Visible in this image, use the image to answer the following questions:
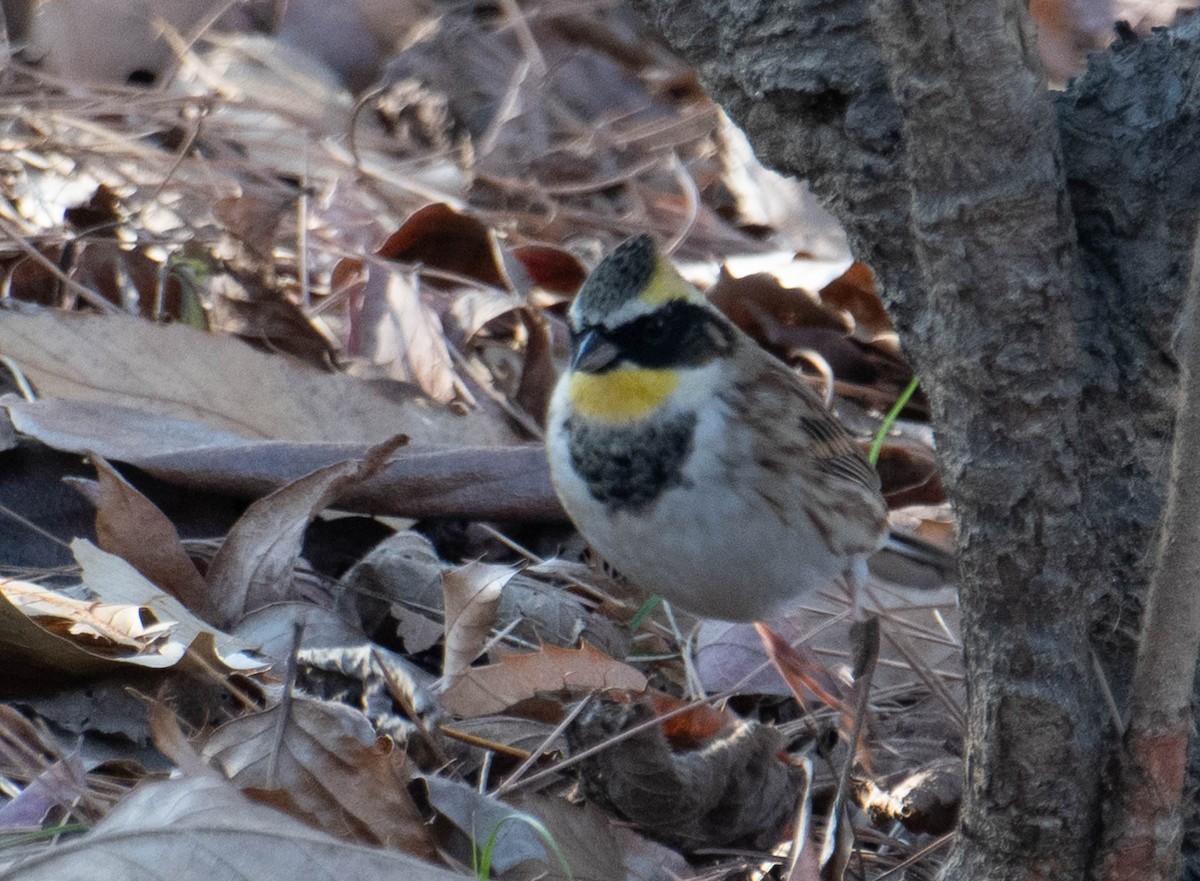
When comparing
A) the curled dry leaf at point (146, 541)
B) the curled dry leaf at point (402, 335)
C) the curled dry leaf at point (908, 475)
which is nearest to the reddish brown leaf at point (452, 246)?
the curled dry leaf at point (402, 335)

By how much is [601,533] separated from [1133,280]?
1737mm

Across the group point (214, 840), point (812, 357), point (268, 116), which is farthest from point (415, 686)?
point (268, 116)

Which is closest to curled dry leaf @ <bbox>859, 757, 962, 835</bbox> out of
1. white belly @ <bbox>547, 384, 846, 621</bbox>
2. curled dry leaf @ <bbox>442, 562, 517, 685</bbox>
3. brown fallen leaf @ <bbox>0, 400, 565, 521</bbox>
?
white belly @ <bbox>547, 384, 846, 621</bbox>

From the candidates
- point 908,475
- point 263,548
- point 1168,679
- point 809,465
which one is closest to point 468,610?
point 263,548

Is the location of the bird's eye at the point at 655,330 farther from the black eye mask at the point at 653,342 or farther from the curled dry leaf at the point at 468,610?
the curled dry leaf at the point at 468,610

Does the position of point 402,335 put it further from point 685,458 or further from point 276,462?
point 685,458

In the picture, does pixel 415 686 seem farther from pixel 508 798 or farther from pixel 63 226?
pixel 63 226

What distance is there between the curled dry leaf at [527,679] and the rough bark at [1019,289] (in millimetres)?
1192

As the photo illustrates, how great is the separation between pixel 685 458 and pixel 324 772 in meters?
1.36

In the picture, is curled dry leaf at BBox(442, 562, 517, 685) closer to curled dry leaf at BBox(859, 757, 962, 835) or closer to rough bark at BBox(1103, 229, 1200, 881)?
curled dry leaf at BBox(859, 757, 962, 835)

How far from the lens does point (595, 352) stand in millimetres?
4086

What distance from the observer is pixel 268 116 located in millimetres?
7848

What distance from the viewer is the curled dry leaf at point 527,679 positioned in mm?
3652

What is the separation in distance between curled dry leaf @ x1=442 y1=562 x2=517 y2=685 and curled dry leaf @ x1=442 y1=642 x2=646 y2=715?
4 cm
